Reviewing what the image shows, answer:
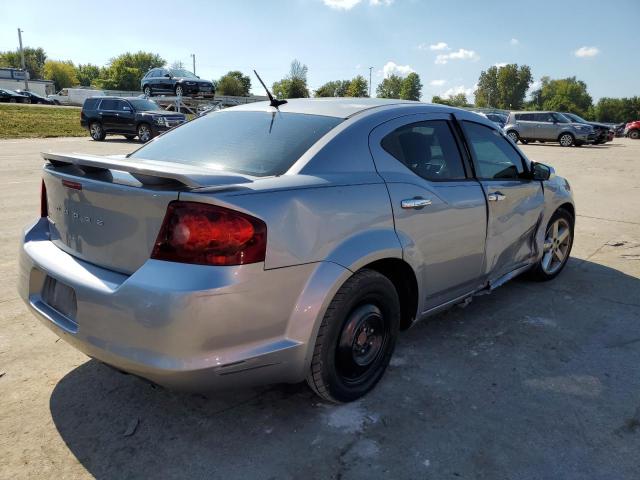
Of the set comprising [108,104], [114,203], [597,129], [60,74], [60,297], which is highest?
[60,74]

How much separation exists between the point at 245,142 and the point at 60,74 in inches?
5397

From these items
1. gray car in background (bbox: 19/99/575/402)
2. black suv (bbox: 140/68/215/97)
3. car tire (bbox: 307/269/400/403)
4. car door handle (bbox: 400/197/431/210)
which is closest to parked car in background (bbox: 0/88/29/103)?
black suv (bbox: 140/68/215/97)

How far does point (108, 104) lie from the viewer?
21.1m

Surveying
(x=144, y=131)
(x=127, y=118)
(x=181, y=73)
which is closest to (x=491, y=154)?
(x=144, y=131)

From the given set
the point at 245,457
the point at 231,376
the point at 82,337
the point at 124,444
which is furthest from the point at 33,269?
the point at 245,457

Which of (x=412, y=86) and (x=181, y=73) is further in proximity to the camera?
(x=412, y=86)

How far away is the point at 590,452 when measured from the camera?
2.43m

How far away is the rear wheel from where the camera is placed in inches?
1005

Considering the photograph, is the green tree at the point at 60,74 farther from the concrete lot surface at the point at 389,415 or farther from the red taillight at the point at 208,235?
the red taillight at the point at 208,235

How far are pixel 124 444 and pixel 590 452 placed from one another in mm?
2177

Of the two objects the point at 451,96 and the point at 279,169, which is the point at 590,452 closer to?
the point at 279,169

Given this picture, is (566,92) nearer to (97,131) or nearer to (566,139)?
(566,139)

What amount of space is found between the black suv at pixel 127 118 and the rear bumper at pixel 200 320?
18322mm

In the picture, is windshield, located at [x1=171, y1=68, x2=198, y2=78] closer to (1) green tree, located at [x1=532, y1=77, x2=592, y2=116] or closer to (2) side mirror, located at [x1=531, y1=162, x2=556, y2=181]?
(2) side mirror, located at [x1=531, y1=162, x2=556, y2=181]
